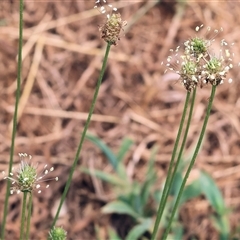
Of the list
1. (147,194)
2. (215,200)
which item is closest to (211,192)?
(215,200)

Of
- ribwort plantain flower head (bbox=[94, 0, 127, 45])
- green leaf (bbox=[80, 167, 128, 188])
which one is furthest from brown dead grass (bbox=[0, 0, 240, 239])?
ribwort plantain flower head (bbox=[94, 0, 127, 45])

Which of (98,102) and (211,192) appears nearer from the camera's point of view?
(211,192)

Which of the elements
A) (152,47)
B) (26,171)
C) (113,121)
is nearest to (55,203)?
(113,121)

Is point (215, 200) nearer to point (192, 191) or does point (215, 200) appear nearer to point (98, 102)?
point (192, 191)

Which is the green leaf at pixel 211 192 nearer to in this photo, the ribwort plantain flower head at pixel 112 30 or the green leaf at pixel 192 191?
the green leaf at pixel 192 191

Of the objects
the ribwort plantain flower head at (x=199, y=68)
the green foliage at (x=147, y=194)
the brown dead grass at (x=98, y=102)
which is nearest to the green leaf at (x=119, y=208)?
the green foliage at (x=147, y=194)
